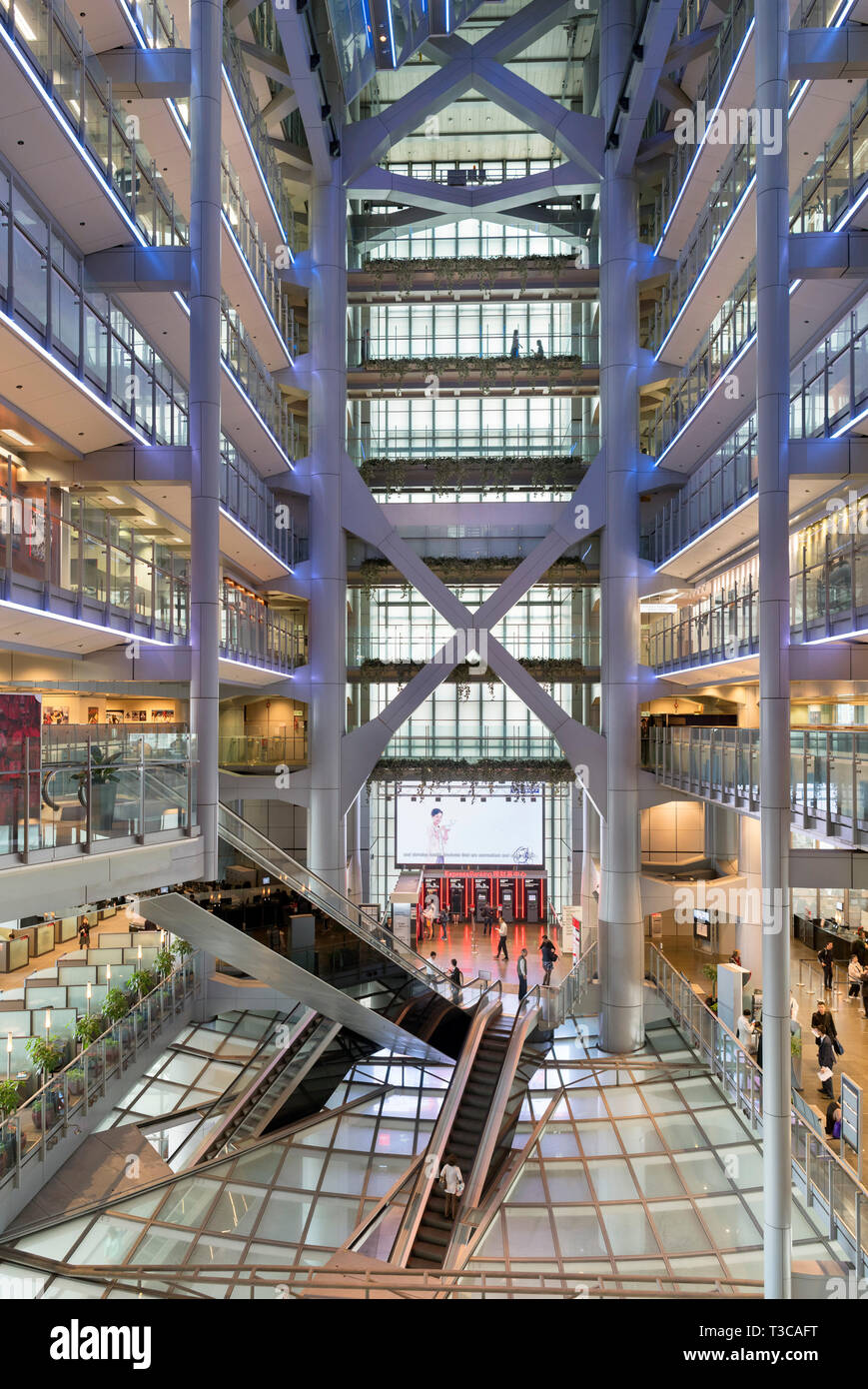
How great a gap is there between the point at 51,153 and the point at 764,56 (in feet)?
28.4

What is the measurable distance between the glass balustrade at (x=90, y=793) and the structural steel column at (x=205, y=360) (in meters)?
1.85

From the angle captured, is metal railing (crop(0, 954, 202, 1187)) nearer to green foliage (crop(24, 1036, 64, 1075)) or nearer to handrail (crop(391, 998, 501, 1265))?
green foliage (crop(24, 1036, 64, 1075))

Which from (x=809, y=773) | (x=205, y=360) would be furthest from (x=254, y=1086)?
(x=205, y=360)

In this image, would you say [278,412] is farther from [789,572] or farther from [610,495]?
[789,572]

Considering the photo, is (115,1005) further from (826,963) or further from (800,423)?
(800,423)

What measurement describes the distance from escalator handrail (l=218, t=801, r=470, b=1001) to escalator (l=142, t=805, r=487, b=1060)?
0.07ft

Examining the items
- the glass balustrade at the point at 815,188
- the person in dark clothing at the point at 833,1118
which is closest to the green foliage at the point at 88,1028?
the person in dark clothing at the point at 833,1118

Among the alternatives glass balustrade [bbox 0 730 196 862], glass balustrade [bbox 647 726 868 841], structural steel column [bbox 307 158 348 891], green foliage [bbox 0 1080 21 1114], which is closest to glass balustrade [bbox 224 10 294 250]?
structural steel column [bbox 307 158 348 891]

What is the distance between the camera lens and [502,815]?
27547mm

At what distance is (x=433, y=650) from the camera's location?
89.1 feet

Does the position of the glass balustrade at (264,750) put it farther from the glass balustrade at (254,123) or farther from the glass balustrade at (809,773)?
the glass balustrade at (254,123)

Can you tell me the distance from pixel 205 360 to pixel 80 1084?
10195 mm
